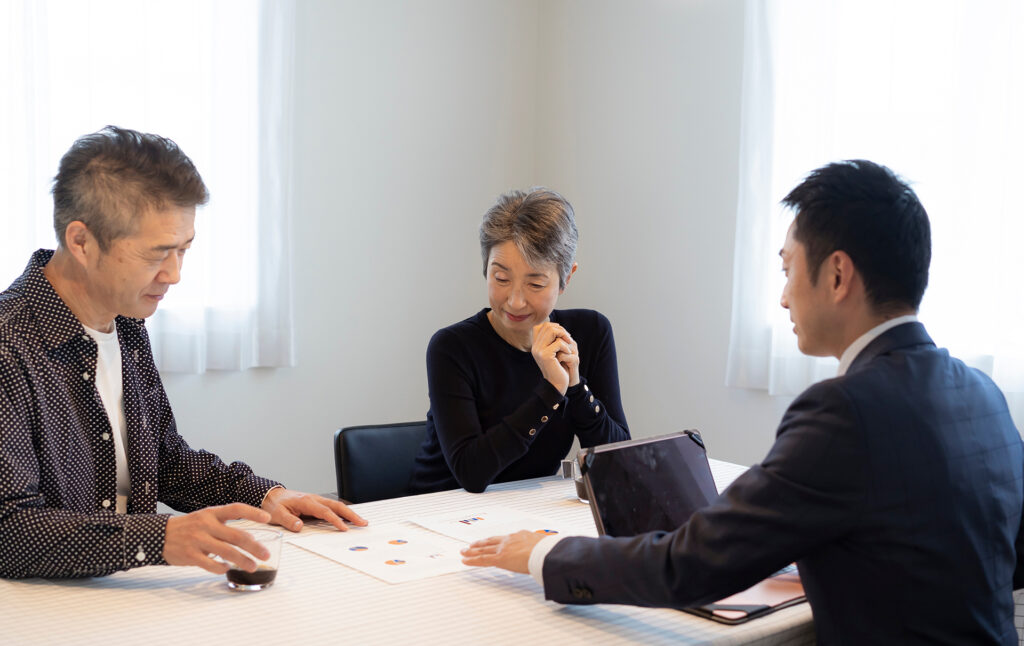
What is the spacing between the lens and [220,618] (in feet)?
4.12

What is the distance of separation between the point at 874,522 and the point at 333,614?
0.72m

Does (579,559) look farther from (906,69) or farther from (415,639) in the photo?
(906,69)

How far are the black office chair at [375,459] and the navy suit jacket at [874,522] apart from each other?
49.7 inches

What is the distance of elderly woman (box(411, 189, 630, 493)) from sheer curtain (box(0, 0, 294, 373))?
4.67 ft

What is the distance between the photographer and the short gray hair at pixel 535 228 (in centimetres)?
227

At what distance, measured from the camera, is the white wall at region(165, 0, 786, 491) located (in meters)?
3.76

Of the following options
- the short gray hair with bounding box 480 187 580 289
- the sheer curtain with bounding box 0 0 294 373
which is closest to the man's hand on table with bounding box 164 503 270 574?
the short gray hair with bounding box 480 187 580 289

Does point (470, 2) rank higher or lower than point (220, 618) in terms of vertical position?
higher

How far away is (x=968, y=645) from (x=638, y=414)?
2982mm

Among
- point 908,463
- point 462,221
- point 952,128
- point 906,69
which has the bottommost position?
point 908,463

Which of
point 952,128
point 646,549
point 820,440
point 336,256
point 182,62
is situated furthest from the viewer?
point 336,256

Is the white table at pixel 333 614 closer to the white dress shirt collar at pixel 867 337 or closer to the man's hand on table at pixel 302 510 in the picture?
the man's hand on table at pixel 302 510

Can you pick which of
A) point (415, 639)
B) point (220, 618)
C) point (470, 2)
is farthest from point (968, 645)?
point (470, 2)

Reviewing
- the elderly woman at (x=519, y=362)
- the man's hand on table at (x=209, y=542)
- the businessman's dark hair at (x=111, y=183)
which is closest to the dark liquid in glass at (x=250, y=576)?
the man's hand on table at (x=209, y=542)
